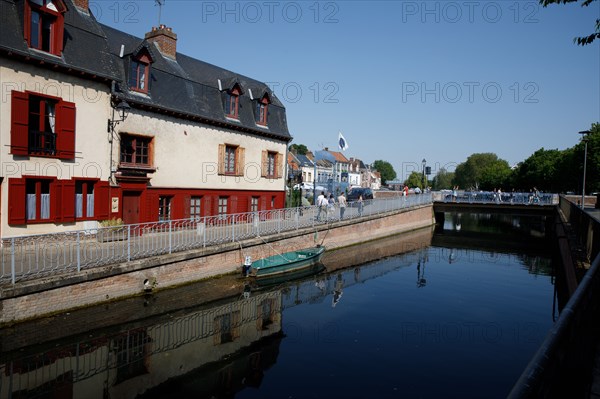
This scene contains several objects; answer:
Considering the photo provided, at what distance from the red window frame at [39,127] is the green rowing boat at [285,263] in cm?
838

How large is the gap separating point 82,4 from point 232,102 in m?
8.69

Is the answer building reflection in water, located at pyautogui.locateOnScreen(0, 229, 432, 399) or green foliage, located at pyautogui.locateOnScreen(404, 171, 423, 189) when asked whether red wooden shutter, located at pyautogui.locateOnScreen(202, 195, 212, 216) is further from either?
green foliage, located at pyautogui.locateOnScreen(404, 171, 423, 189)

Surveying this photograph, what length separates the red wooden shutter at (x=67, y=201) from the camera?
15016 millimetres

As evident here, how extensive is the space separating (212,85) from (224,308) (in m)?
13.8

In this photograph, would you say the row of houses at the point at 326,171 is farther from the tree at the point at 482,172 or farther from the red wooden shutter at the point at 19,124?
the tree at the point at 482,172

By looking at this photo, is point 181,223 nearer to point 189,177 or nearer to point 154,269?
point 189,177

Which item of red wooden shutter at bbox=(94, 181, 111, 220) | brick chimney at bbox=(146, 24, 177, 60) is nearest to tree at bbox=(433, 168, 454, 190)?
brick chimney at bbox=(146, 24, 177, 60)

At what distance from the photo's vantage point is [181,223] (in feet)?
63.7

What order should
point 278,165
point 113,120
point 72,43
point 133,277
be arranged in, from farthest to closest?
point 278,165
point 113,120
point 72,43
point 133,277

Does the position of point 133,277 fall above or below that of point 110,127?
below

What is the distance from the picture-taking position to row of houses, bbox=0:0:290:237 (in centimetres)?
1370

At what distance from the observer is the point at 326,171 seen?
84.7 meters

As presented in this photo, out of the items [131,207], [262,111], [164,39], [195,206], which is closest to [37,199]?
[131,207]

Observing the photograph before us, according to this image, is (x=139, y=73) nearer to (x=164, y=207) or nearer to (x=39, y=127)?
(x=39, y=127)
